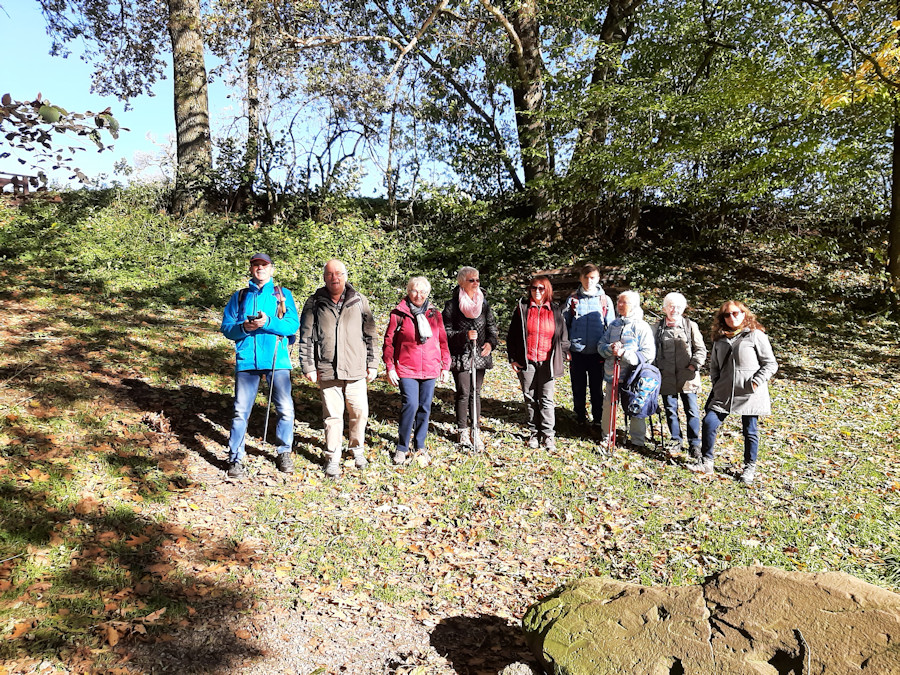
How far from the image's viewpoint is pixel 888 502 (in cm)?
638

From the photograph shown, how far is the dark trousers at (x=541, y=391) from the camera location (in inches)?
279

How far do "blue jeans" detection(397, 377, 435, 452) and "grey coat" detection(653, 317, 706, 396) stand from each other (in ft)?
9.30

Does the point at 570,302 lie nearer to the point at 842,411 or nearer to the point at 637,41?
the point at 842,411

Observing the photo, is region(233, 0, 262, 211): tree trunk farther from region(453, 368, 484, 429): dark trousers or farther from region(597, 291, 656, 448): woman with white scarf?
region(597, 291, 656, 448): woman with white scarf

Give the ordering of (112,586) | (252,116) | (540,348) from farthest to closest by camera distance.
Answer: (252,116), (540,348), (112,586)

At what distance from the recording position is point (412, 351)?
21.1 ft

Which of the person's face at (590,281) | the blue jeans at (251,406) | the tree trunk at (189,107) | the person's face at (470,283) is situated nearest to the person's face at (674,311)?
the person's face at (590,281)

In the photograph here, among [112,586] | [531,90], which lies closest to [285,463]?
[112,586]

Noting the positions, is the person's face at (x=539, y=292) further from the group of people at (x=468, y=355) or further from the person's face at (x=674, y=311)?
the person's face at (x=674, y=311)

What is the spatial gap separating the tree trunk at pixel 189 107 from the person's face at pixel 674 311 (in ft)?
39.9

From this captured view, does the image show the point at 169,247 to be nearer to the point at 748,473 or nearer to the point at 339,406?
the point at 339,406

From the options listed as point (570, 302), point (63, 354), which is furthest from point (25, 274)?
point (570, 302)

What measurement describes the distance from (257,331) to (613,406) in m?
4.23

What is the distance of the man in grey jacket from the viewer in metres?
5.94
